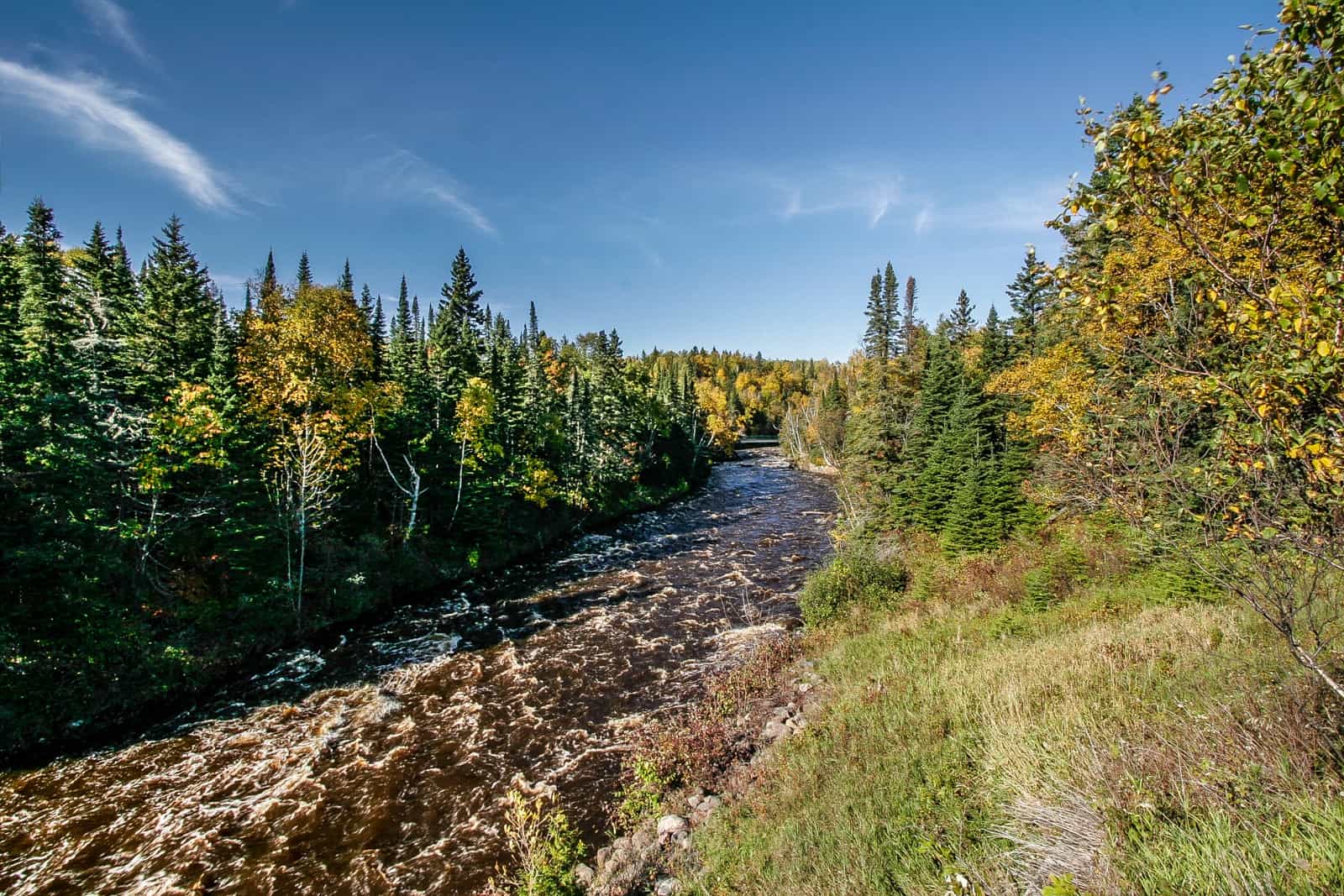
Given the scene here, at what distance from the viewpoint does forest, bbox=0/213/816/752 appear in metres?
14.1

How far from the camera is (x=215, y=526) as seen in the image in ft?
63.1

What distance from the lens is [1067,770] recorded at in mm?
5984

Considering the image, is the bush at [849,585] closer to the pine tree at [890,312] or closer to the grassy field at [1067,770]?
the grassy field at [1067,770]

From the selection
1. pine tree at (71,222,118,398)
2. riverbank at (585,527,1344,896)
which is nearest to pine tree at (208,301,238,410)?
pine tree at (71,222,118,398)

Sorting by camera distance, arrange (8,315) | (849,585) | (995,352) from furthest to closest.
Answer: (995,352) → (849,585) → (8,315)

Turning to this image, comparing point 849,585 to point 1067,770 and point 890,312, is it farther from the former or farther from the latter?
point 890,312

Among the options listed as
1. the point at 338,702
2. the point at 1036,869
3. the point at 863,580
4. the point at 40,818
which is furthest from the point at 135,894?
the point at 863,580

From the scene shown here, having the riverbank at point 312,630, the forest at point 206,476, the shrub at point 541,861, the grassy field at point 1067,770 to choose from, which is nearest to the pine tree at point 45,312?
the forest at point 206,476

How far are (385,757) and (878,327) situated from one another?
58.8 meters

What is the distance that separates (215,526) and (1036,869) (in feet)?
81.8

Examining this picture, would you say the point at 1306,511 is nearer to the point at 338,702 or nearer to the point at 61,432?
the point at 338,702

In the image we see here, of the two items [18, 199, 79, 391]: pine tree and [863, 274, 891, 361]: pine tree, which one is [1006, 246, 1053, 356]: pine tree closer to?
[863, 274, 891, 361]: pine tree

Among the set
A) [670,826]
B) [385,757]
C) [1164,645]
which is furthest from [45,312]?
[1164,645]

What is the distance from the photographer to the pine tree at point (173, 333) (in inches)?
754
